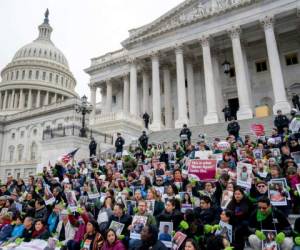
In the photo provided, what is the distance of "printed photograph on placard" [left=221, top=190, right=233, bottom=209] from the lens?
6.89m

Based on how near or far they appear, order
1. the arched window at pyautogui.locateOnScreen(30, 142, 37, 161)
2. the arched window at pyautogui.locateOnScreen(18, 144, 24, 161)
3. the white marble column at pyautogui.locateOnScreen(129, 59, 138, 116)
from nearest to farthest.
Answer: the white marble column at pyautogui.locateOnScreen(129, 59, 138, 116)
the arched window at pyautogui.locateOnScreen(30, 142, 37, 161)
the arched window at pyautogui.locateOnScreen(18, 144, 24, 161)

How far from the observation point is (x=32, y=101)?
83438mm

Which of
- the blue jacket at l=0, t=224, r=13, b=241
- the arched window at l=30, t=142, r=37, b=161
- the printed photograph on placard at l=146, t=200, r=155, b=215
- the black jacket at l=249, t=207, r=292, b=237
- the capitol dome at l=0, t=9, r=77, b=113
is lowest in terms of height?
the blue jacket at l=0, t=224, r=13, b=241

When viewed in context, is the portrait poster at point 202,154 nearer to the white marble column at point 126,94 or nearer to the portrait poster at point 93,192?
the portrait poster at point 93,192

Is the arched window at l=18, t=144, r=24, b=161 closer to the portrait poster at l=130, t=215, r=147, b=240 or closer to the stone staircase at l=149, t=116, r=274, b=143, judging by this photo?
the stone staircase at l=149, t=116, r=274, b=143

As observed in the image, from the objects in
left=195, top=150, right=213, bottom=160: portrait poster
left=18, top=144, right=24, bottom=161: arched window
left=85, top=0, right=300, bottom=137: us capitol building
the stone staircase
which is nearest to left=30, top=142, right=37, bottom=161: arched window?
left=18, top=144, right=24, bottom=161: arched window

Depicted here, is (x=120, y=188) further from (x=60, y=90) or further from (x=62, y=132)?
(x=60, y=90)

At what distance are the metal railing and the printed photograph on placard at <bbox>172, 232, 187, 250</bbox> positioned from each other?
19.5 metres

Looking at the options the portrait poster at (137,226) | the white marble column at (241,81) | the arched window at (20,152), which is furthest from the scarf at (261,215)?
the arched window at (20,152)

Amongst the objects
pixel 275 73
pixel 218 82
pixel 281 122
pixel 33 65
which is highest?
pixel 33 65

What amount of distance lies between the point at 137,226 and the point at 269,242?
2.81m

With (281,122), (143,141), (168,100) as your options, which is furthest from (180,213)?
(168,100)

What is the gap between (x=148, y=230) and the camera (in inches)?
230

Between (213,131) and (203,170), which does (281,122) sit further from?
(213,131)
